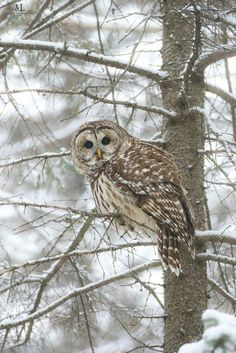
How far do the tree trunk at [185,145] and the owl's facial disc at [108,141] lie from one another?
0.47 metres

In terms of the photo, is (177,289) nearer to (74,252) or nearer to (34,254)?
(74,252)

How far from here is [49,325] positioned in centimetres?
543

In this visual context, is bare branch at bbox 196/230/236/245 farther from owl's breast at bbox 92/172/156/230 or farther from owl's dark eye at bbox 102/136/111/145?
owl's dark eye at bbox 102/136/111/145

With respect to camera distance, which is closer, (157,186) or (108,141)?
(157,186)

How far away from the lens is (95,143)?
5.54 m

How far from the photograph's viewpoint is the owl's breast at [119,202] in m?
4.99

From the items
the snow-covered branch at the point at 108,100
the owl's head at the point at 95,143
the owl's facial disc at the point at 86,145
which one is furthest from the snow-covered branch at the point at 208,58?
the owl's facial disc at the point at 86,145

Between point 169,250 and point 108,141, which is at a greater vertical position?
point 108,141

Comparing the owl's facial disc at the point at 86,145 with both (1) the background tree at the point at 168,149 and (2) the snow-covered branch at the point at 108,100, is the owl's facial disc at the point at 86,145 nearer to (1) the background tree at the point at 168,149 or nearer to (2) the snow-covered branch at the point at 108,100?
(1) the background tree at the point at 168,149

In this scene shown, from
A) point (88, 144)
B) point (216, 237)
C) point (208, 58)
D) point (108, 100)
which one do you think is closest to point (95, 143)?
point (88, 144)

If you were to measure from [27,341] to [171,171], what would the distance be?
1.41m

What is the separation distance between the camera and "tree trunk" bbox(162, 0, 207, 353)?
4.59 metres

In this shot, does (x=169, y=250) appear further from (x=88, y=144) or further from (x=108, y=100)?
(x=88, y=144)

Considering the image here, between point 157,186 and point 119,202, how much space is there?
0.29 metres
